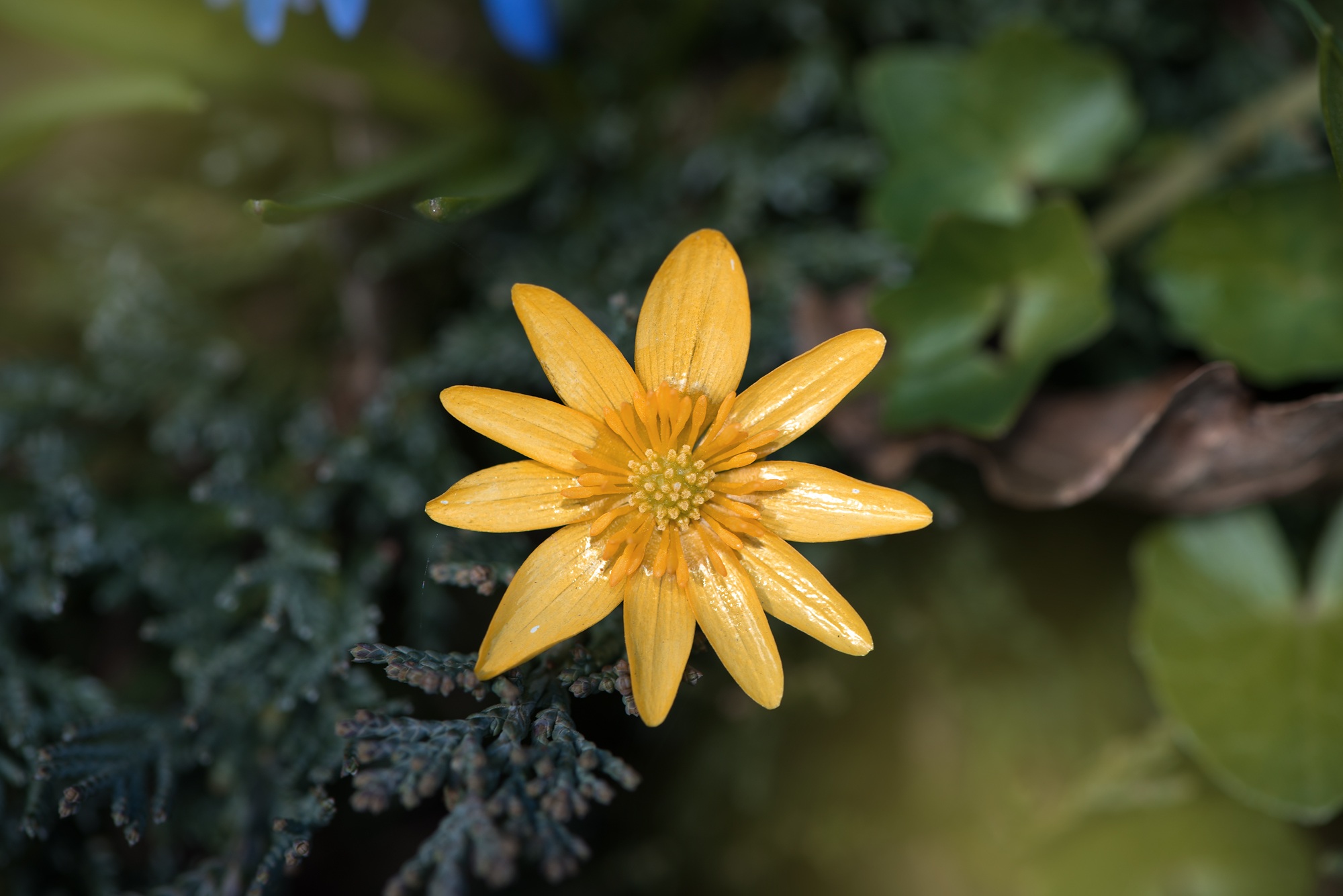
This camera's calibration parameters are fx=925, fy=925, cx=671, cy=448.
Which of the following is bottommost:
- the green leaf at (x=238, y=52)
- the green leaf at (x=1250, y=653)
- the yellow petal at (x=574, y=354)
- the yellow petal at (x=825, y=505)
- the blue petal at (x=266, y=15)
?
the green leaf at (x=1250, y=653)

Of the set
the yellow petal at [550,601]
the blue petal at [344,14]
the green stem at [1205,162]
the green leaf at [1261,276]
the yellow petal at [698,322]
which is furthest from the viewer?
the green stem at [1205,162]

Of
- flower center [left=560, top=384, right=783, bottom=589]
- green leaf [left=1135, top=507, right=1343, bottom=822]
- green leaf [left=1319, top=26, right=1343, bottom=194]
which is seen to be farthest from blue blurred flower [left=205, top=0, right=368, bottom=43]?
green leaf [left=1135, top=507, right=1343, bottom=822]

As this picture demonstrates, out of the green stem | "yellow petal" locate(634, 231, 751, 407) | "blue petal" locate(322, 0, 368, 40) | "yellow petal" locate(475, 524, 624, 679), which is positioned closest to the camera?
"yellow petal" locate(475, 524, 624, 679)

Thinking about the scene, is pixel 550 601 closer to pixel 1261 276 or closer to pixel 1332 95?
pixel 1332 95

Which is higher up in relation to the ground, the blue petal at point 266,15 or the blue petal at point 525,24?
the blue petal at point 266,15

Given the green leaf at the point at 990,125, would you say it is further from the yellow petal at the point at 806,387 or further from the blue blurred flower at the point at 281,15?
the blue blurred flower at the point at 281,15

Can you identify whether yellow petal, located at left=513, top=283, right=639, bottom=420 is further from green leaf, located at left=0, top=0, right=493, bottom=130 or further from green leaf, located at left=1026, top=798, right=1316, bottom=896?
green leaf, located at left=1026, top=798, right=1316, bottom=896

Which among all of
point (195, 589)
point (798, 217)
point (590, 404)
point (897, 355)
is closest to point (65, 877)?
point (195, 589)

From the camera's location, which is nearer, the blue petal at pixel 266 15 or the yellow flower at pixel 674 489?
the yellow flower at pixel 674 489

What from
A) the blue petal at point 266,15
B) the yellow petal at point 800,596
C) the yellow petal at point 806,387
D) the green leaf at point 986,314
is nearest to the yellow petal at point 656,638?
the yellow petal at point 800,596
